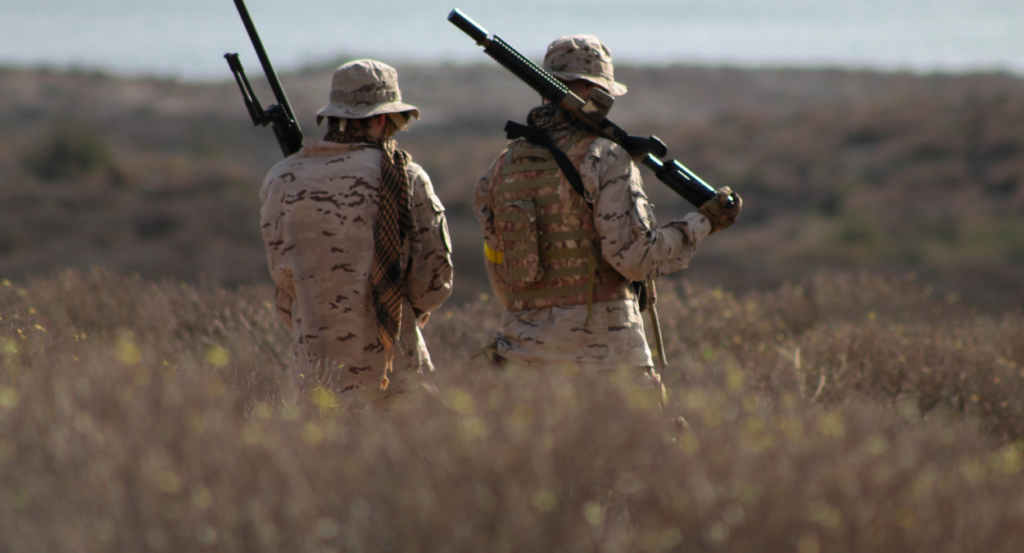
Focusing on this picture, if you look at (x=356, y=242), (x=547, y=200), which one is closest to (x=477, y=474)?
(x=547, y=200)

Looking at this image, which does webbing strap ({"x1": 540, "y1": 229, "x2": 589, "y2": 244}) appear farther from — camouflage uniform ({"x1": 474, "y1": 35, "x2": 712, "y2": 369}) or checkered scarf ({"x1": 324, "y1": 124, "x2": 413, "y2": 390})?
checkered scarf ({"x1": 324, "y1": 124, "x2": 413, "y2": 390})

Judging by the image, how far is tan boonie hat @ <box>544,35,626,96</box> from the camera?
11.3 feet

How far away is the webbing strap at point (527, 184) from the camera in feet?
10.9

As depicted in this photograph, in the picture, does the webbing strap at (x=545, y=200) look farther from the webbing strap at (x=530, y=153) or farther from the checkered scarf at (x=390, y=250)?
the checkered scarf at (x=390, y=250)

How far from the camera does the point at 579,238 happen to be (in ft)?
11.0

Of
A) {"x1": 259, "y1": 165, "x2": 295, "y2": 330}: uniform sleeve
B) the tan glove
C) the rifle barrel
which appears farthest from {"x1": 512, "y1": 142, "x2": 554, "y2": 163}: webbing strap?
the rifle barrel

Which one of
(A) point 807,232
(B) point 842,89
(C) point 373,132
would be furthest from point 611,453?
(B) point 842,89

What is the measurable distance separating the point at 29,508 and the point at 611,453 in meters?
1.41

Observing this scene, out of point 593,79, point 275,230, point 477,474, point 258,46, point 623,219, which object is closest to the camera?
point 477,474

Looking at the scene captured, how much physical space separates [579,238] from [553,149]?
0.36 meters

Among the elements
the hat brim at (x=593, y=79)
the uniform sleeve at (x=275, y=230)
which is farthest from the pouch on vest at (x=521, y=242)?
the uniform sleeve at (x=275, y=230)

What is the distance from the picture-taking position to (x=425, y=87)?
7181cm

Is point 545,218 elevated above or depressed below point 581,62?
below

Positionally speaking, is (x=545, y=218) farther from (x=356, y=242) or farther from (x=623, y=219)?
(x=356, y=242)
